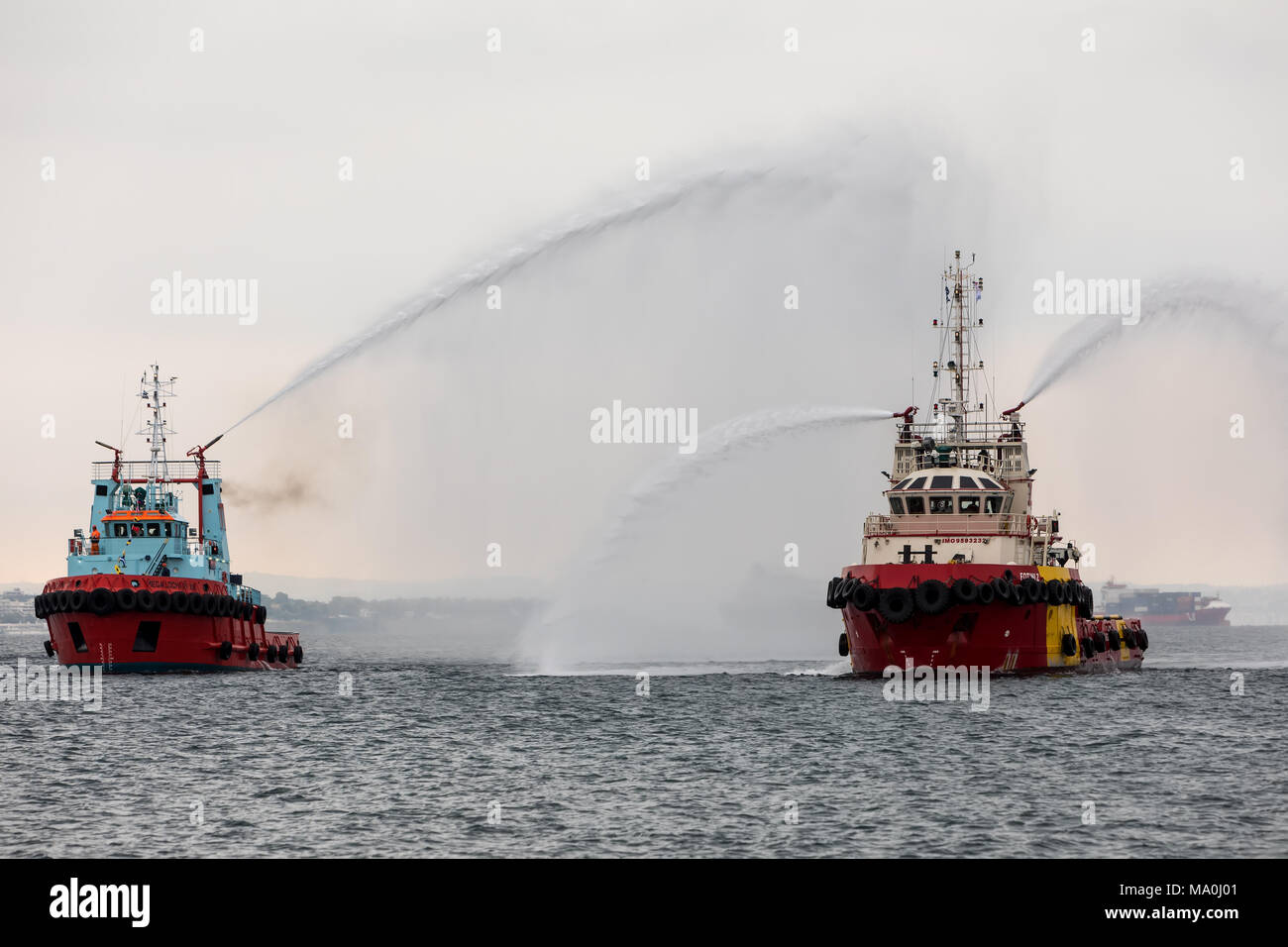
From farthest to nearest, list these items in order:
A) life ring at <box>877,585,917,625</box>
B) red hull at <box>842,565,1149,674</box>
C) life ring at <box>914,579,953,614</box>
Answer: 1. red hull at <box>842,565,1149,674</box>
2. life ring at <box>877,585,917,625</box>
3. life ring at <box>914,579,953,614</box>

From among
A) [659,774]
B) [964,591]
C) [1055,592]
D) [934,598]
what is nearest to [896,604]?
[934,598]

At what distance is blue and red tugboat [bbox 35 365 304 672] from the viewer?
73000mm

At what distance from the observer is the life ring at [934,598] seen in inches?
2111

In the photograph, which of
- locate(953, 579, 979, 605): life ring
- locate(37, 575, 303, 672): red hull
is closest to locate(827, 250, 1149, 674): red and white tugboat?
locate(953, 579, 979, 605): life ring

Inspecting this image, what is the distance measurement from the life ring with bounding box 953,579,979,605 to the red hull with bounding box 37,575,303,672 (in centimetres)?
4049

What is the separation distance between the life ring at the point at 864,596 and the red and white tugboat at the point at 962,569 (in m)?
0.04

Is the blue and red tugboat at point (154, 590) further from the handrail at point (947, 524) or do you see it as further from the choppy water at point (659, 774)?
the handrail at point (947, 524)

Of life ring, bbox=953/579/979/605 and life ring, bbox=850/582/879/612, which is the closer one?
life ring, bbox=953/579/979/605

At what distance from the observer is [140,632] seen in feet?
243

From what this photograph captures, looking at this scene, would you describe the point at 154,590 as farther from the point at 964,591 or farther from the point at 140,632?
the point at 964,591

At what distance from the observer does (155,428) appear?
8294 centimetres

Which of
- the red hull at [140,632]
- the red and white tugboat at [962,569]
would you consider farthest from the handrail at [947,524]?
the red hull at [140,632]

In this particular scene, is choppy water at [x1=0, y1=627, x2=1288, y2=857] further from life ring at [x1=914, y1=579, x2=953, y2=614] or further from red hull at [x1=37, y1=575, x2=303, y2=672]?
red hull at [x1=37, y1=575, x2=303, y2=672]
